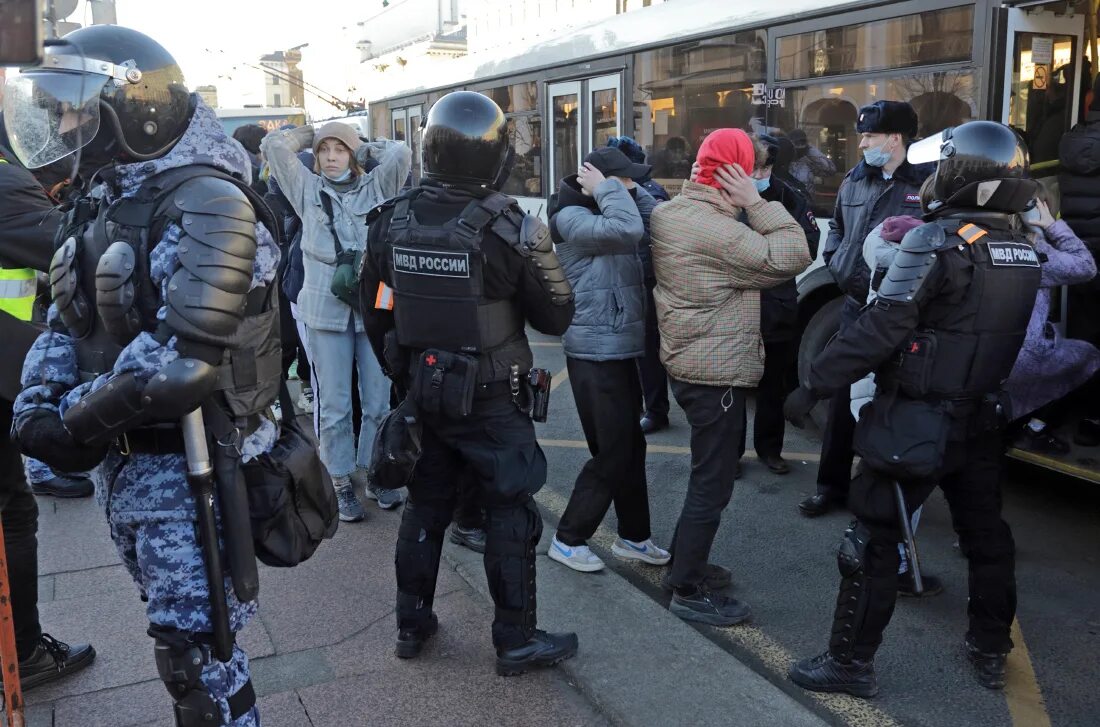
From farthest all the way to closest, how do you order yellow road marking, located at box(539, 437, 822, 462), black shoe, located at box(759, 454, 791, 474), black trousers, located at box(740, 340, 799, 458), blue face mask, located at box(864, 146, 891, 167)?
1. yellow road marking, located at box(539, 437, 822, 462)
2. black shoe, located at box(759, 454, 791, 474)
3. black trousers, located at box(740, 340, 799, 458)
4. blue face mask, located at box(864, 146, 891, 167)

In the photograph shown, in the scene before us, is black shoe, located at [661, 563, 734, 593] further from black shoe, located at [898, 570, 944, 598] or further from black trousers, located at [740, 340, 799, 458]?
black trousers, located at [740, 340, 799, 458]

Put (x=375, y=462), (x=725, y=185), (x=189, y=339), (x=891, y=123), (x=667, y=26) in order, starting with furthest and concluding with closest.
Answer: (x=667, y=26)
(x=891, y=123)
(x=725, y=185)
(x=375, y=462)
(x=189, y=339)

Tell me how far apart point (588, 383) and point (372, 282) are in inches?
39.0

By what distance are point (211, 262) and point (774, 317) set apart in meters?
3.57

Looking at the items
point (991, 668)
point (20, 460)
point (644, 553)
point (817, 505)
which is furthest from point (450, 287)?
point (817, 505)

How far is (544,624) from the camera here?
3.63 metres

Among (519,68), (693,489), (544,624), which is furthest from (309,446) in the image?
(519,68)

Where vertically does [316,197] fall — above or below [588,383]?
above

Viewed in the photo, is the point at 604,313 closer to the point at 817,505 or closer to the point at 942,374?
the point at 942,374

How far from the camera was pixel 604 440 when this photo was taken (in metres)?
3.89

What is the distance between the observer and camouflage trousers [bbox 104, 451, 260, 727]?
89.7 inches

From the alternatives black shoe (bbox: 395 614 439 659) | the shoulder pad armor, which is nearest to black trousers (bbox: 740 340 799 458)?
the shoulder pad armor

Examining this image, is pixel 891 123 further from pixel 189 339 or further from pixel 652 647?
pixel 189 339

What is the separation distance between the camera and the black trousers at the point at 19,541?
3.20m
